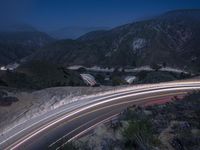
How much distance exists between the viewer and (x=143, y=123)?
47.3 feet

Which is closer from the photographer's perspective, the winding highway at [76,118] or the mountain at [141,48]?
the winding highway at [76,118]

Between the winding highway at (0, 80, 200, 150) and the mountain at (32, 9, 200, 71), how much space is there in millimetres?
79970

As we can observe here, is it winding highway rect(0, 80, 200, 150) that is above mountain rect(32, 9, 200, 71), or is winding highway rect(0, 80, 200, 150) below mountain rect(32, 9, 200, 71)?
above

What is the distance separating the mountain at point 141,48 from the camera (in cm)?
12419

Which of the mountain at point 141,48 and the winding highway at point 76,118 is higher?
the winding highway at point 76,118

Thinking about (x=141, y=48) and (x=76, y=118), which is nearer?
(x=76, y=118)

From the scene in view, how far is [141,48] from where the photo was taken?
141625 millimetres

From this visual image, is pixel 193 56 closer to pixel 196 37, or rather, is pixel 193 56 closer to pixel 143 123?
pixel 196 37

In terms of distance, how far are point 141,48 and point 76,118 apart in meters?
121

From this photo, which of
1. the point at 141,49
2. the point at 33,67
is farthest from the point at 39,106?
the point at 141,49

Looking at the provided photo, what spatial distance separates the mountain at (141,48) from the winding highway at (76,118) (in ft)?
262

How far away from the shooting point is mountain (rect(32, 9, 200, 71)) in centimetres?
12419

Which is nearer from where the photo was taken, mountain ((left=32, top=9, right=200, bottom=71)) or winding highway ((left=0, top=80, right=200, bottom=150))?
winding highway ((left=0, top=80, right=200, bottom=150))

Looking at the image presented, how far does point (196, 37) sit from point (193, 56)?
28142 mm
